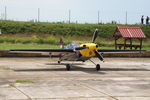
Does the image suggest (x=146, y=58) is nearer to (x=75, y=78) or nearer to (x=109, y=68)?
(x=109, y=68)

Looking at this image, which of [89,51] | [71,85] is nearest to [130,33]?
[89,51]

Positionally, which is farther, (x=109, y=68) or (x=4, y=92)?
(x=109, y=68)

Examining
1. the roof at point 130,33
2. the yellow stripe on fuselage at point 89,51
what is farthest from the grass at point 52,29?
the yellow stripe on fuselage at point 89,51

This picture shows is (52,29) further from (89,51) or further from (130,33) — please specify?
(89,51)

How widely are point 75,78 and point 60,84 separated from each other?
99.2 inches

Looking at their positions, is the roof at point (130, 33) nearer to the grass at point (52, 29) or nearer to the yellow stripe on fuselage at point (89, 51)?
the yellow stripe on fuselage at point (89, 51)

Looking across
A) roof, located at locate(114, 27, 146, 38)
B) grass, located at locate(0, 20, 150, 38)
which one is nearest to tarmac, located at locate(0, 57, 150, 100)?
roof, located at locate(114, 27, 146, 38)

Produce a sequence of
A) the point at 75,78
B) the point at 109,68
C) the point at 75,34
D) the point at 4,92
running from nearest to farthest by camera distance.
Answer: the point at 4,92 < the point at 75,78 < the point at 109,68 < the point at 75,34

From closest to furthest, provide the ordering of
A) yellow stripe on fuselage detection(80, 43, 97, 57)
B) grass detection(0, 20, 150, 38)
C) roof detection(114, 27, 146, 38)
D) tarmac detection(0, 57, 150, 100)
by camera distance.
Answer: tarmac detection(0, 57, 150, 100) < yellow stripe on fuselage detection(80, 43, 97, 57) < roof detection(114, 27, 146, 38) < grass detection(0, 20, 150, 38)

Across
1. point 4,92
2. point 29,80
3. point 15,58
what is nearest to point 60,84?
point 29,80

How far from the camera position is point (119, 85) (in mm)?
17531

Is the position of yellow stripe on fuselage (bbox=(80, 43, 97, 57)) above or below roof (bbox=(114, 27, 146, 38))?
below

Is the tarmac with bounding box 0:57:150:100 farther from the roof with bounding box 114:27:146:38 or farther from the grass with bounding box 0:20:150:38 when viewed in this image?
the grass with bounding box 0:20:150:38

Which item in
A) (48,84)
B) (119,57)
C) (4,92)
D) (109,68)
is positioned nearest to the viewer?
(4,92)
